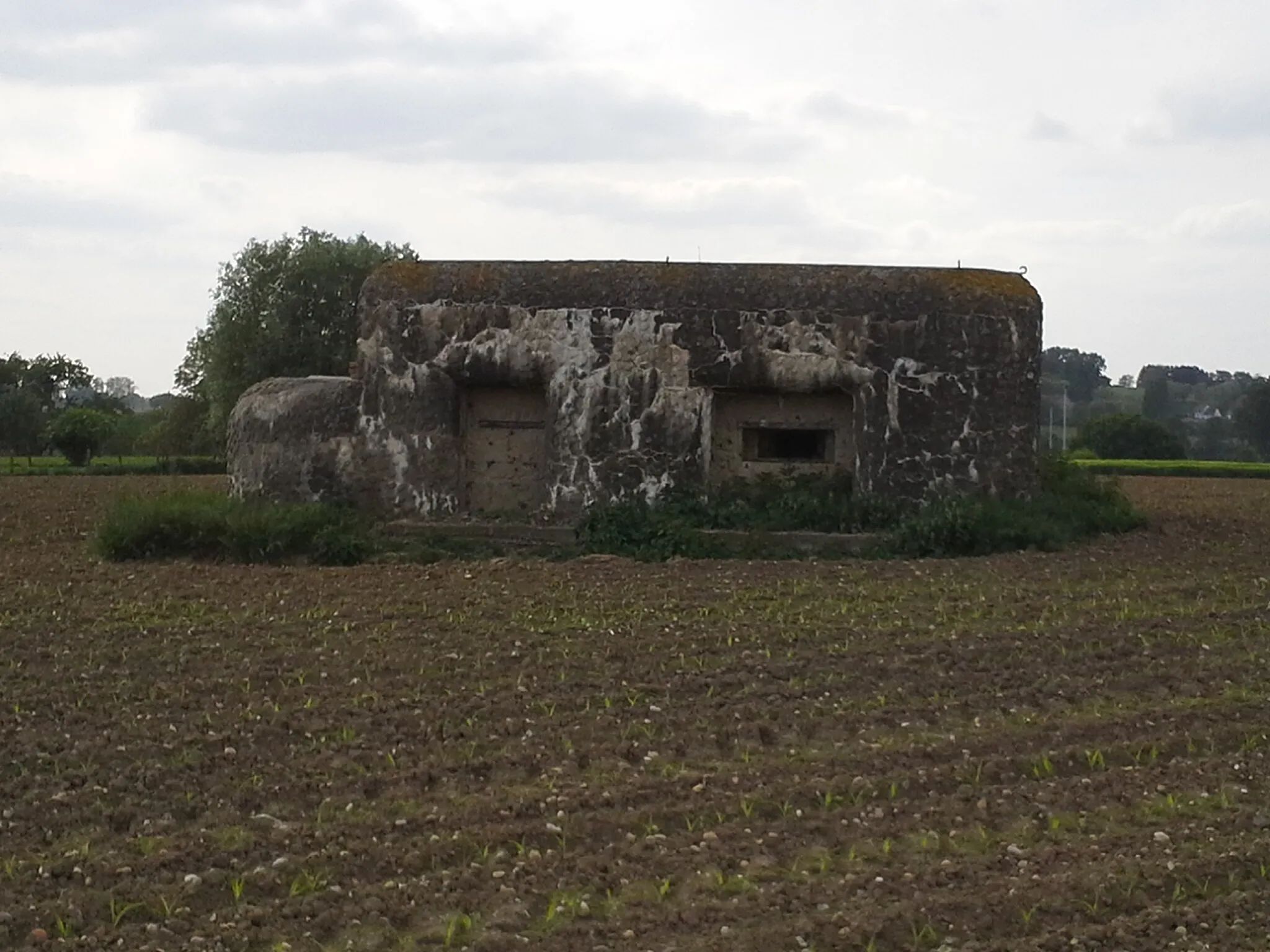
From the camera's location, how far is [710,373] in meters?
16.3

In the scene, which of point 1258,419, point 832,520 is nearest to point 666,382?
point 832,520

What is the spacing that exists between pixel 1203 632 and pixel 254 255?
30994mm

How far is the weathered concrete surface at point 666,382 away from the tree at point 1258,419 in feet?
203

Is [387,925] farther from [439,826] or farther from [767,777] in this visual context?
[767,777]

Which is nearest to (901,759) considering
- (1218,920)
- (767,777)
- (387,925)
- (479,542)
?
(767,777)

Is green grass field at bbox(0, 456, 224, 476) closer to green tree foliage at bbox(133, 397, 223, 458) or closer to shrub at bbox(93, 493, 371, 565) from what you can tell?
green tree foliage at bbox(133, 397, 223, 458)

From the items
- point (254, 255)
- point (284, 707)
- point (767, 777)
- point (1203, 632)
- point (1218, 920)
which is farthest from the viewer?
point (254, 255)

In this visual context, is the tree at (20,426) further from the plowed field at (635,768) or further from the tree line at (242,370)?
the plowed field at (635,768)

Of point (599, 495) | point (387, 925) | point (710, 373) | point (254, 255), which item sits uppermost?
point (254, 255)

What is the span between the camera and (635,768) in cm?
736

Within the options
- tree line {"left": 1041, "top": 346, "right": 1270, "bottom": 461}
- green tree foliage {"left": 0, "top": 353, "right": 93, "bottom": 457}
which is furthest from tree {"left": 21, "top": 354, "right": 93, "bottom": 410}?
tree line {"left": 1041, "top": 346, "right": 1270, "bottom": 461}

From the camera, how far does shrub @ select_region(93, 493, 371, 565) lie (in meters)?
14.9

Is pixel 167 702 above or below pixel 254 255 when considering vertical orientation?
below

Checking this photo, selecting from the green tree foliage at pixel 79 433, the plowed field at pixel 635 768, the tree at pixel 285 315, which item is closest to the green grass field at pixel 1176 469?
the tree at pixel 285 315
